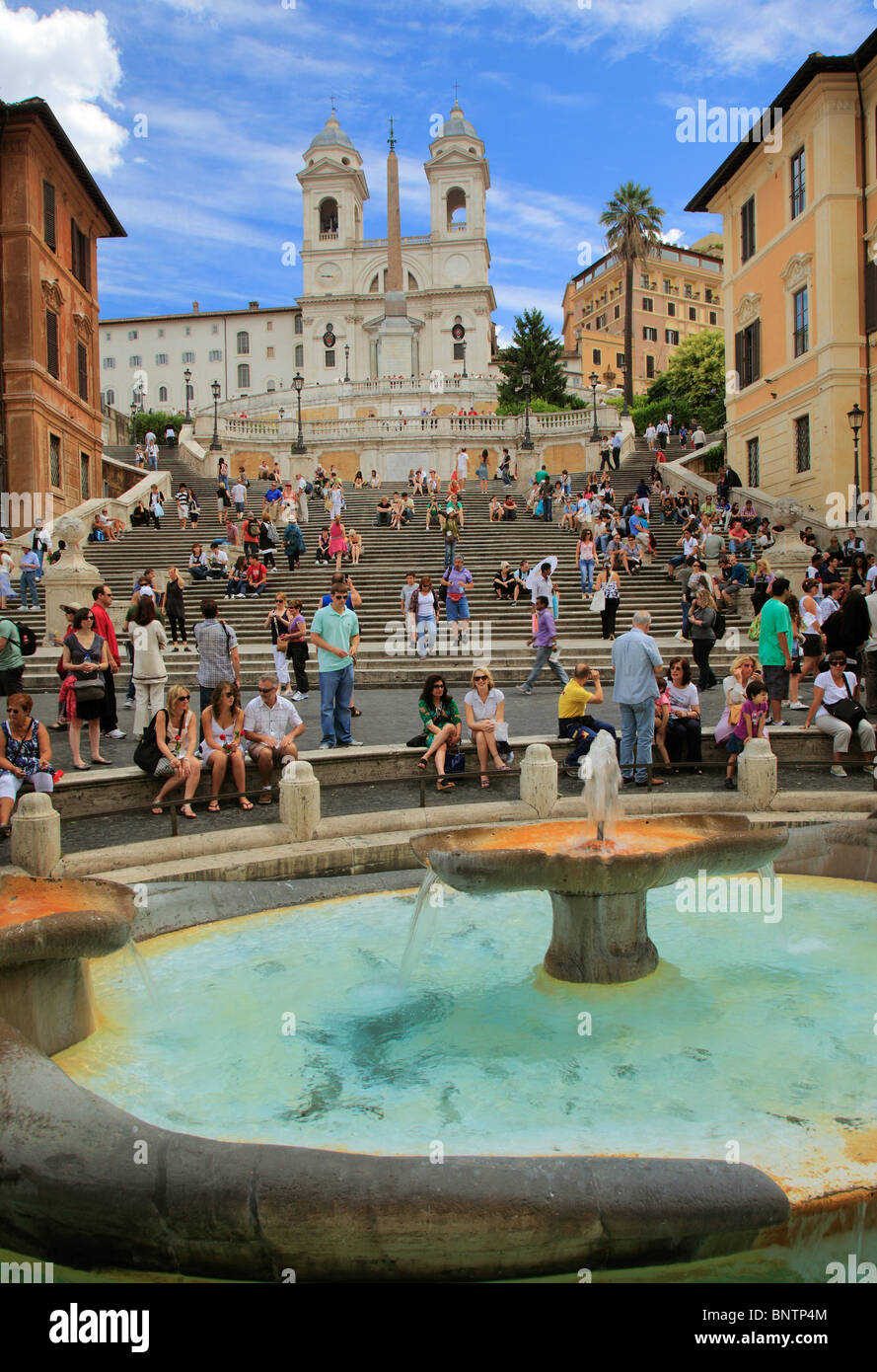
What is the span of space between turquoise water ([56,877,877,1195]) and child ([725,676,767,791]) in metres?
2.52

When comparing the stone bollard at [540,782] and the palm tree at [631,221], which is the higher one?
the palm tree at [631,221]

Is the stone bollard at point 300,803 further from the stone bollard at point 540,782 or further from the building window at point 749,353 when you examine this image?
the building window at point 749,353

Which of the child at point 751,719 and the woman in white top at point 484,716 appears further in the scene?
the woman in white top at point 484,716

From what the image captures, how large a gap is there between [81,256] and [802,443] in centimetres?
2439

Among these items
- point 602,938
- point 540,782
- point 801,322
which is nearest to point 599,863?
point 602,938

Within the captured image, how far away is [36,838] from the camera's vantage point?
7113 millimetres

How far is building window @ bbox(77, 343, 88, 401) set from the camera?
36.0 m

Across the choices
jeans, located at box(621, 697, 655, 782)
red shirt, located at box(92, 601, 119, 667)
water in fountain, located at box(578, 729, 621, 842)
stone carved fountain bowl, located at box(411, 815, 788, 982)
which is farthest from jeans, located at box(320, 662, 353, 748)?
water in fountain, located at box(578, 729, 621, 842)

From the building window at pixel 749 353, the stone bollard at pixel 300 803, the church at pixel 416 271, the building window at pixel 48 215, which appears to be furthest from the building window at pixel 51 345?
the church at pixel 416 271

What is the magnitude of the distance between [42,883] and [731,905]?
444cm

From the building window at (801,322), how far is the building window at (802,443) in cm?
171

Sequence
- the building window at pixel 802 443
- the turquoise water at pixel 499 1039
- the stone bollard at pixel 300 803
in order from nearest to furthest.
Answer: the turquoise water at pixel 499 1039, the stone bollard at pixel 300 803, the building window at pixel 802 443

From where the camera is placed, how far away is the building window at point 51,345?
32.4 metres

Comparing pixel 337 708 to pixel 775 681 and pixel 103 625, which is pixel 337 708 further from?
pixel 775 681
